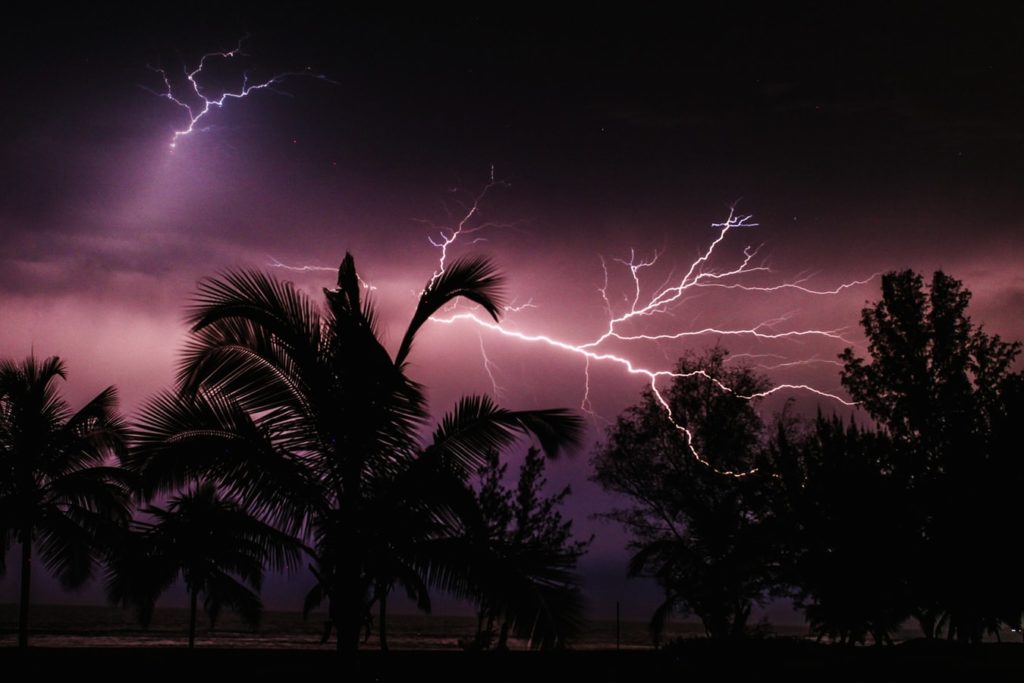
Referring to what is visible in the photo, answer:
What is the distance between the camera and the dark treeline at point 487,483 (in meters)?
8.57

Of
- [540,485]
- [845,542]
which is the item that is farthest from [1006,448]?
[540,485]

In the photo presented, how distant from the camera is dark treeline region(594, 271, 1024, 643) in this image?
16688mm

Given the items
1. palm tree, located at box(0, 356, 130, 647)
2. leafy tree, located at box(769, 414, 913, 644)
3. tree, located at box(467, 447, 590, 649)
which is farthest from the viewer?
leafy tree, located at box(769, 414, 913, 644)

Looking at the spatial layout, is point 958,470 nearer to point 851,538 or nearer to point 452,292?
point 851,538

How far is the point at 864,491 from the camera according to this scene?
58.5ft

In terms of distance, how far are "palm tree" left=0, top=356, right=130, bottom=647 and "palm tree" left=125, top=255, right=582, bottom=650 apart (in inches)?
224

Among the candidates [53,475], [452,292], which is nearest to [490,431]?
[452,292]

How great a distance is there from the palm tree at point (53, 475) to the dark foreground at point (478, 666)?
3921mm

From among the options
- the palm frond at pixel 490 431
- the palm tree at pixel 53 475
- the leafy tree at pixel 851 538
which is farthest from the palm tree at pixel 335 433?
the leafy tree at pixel 851 538

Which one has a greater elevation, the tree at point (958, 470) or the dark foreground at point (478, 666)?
the tree at point (958, 470)

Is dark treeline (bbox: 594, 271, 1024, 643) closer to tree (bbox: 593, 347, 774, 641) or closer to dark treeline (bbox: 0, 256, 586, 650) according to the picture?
tree (bbox: 593, 347, 774, 641)

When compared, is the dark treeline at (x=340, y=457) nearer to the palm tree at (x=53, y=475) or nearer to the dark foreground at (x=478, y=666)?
the dark foreground at (x=478, y=666)

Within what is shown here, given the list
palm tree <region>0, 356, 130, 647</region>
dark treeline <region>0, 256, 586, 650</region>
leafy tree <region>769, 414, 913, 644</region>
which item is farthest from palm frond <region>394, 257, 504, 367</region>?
leafy tree <region>769, 414, 913, 644</region>

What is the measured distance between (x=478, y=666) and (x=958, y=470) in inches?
488
